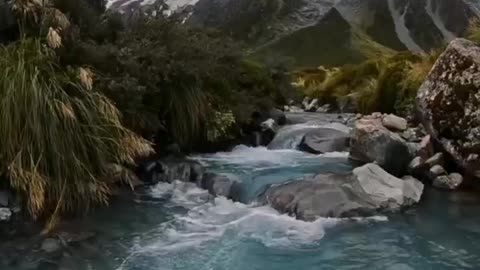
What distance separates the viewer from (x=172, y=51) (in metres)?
12.8

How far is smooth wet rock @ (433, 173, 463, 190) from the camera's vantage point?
11.3 m

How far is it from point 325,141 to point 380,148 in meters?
2.98

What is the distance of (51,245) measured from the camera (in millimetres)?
8250

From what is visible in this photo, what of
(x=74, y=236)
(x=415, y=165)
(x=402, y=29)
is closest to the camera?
(x=74, y=236)

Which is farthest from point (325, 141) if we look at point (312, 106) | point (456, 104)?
point (312, 106)

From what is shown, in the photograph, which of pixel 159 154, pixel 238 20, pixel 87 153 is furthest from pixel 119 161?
pixel 238 20

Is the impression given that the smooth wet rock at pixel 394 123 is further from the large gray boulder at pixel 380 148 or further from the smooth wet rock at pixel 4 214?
the smooth wet rock at pixel 4 214

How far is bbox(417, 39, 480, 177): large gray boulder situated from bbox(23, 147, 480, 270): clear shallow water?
1209 millimetres

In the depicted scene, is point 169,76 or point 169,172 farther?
point 169,76

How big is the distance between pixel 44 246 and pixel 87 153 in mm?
1647

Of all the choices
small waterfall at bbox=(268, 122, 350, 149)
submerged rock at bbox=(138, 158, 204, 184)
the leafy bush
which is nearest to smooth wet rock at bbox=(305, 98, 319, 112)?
small waterfall at bbox=(268, 122, 350, 149)

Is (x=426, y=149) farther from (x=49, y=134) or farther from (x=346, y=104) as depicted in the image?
(x=346, y=104)

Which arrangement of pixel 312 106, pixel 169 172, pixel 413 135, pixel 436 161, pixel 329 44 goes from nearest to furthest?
pixel 436 161 → pixel 169 172 → pixel 413 135 → pixel 312 106 → pixel 329 44

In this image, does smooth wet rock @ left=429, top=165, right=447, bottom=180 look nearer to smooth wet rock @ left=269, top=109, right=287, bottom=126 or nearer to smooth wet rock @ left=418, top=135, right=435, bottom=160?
smooth wet rock @ left=418, top=135, right=435, bottom=160
